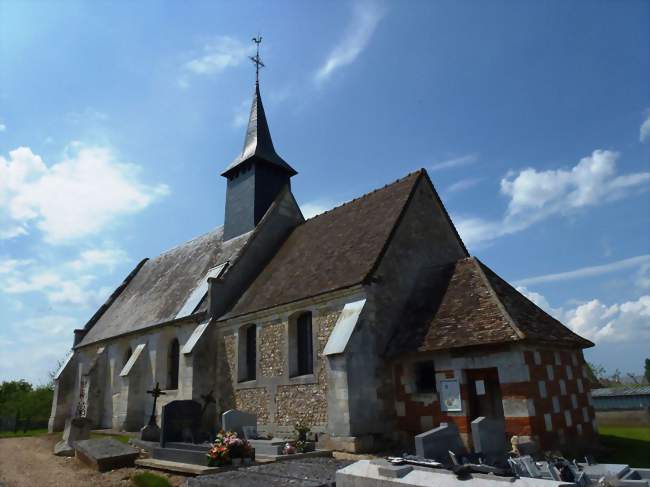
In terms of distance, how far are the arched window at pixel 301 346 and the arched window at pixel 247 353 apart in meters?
2.00

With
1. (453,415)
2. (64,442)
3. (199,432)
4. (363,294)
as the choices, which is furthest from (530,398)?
(64,442)

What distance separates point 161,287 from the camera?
22.7m

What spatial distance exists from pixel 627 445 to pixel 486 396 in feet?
11.5

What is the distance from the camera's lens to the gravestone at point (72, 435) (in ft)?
44.8

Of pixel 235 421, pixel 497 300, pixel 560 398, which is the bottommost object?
pixel 235 421

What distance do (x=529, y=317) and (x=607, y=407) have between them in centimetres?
1289

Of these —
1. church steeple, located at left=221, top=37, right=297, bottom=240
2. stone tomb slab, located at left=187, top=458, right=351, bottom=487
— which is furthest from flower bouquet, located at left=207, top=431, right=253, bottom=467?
church steeple, located at left=221, top=37, right=297, bottom=240

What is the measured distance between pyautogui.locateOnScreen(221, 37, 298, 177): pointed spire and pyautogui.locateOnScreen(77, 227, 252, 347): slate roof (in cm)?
370

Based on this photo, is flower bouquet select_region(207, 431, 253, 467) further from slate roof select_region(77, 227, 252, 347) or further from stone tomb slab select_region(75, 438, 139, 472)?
slate roof select_region(77, 227, 252, 347)

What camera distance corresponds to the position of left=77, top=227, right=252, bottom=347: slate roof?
780 inches

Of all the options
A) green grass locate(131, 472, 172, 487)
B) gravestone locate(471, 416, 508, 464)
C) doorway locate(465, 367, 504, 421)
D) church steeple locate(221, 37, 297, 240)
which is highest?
church steeple locate(221, 37, 297, 240)

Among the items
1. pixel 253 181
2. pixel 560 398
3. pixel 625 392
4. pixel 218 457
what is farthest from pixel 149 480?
pixel 625 392

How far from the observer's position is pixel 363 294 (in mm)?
12102

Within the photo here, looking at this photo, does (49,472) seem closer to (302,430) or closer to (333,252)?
(302,430)
